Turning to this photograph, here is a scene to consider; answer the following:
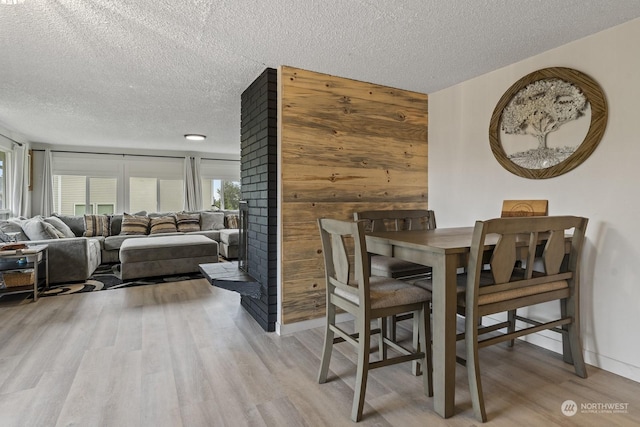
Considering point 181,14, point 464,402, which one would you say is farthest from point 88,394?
point 181,14

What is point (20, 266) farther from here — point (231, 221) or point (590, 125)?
point (590, 125)

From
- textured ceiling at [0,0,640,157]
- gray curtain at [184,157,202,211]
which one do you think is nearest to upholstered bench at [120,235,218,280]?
textured ceiling at [0,0,640,157]

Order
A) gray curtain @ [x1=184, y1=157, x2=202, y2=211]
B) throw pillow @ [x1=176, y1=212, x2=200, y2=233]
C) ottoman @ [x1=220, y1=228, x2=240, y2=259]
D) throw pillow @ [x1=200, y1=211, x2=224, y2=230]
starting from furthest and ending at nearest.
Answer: gray curtain @ [x1=184, y1=157, x2=202, y2=211], throw pillow @ [x1=200, y1=211, x2=224, y2=230], throw pillow @ [x1=176, y1=212, x2=200, y2=233], ottoman @ [x1=220, y1=228, x2=240, y2=259]

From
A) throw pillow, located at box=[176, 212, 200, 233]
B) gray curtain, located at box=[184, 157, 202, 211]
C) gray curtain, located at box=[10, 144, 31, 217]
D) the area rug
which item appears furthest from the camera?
gray curtain, located at box=[184, 157, 202, 211]

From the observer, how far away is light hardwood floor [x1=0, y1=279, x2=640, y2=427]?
63.9 inches

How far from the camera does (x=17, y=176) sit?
5.53 metres

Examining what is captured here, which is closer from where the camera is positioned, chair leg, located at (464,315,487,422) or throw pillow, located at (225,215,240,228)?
chair leg, located at (464,315,487,422)

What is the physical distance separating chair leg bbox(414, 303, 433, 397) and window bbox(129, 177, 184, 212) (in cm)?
670

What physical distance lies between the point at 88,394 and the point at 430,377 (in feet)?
6.04

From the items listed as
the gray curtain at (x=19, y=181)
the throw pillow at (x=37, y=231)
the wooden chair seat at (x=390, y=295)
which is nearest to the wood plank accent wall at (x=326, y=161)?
the wooden chair seat at (x=390, y=295)

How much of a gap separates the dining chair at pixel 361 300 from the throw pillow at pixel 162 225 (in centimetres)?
519

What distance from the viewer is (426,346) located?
1.75m

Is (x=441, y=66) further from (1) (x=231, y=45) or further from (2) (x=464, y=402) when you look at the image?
(2) (x=464, y=402)

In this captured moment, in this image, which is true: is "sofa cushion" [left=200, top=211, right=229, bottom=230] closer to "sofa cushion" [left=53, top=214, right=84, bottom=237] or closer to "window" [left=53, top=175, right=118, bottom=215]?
"window" [left=53, top=175, right=118, bottom=215]
